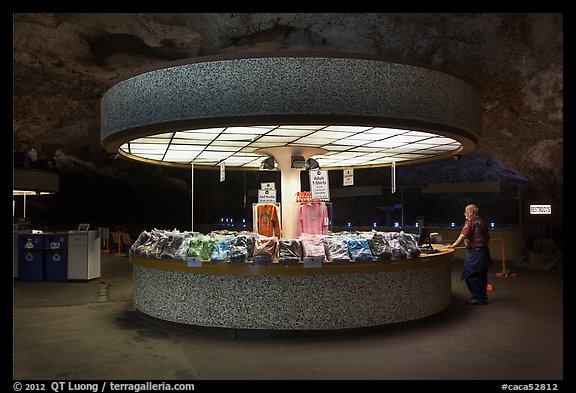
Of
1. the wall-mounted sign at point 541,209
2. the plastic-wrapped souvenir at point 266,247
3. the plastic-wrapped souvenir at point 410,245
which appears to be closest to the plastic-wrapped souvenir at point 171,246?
the plastic-wrapped souvenir at point 266,247

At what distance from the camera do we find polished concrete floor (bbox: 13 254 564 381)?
4453mm

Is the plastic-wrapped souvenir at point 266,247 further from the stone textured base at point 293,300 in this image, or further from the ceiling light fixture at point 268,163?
the ceiling light fixture at point 268,163

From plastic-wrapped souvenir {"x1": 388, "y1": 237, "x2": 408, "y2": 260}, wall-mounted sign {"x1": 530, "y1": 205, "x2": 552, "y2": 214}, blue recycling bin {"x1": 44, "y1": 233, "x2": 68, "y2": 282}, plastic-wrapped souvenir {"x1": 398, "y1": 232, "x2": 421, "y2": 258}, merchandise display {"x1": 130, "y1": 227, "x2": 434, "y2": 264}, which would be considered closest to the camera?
merchandise display {"x1": 130, "y1": 227, "x2": 434, "y2": 264}

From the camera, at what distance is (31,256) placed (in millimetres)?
10766

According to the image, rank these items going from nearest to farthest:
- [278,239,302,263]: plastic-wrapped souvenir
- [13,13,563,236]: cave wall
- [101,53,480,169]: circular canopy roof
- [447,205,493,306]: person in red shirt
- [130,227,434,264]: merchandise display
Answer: [101,53,480,169]: circular canopy roof < [278,239,302,263]: plastic-wrapped souvenir < [130,227,434,264]: merchandise display < [447,205,493,306]: person in red shirt < [13,13,563,236]: cave wall

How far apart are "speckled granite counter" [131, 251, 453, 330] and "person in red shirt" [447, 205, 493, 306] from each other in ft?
5.71

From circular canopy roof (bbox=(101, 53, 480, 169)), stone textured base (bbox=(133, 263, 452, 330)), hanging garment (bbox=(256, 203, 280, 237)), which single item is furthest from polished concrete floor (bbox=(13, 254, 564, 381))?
hanging garment (bbox=(256, 203, 280, 237))

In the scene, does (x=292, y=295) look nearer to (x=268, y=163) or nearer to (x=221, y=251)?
(x=221, y=251)

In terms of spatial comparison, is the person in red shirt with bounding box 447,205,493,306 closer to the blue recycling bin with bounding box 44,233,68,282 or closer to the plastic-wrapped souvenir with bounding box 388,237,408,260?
the plastic-wrapped souvenir with bounding box 388,237,408,260

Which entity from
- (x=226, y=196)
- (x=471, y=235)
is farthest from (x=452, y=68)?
(x=226, y=196)

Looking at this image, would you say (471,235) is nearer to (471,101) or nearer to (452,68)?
(471,101)

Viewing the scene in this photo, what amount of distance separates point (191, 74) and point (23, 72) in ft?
25.4

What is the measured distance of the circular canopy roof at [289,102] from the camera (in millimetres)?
5641

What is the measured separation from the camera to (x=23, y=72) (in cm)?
1142
